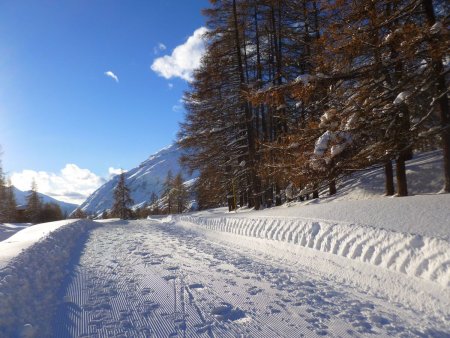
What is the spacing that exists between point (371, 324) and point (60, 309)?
4036mm

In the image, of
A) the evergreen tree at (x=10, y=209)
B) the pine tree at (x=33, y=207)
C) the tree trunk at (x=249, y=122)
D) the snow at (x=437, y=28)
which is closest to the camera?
the snow at (x=437, y=28)

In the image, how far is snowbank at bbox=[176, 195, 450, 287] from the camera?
16.9 feet

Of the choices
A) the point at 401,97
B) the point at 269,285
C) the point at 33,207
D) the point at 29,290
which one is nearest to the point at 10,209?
the point at 33,207

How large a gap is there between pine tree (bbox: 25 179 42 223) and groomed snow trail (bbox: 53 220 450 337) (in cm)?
6408

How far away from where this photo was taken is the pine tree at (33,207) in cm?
6372

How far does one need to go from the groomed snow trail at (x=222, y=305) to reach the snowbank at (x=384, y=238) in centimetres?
74

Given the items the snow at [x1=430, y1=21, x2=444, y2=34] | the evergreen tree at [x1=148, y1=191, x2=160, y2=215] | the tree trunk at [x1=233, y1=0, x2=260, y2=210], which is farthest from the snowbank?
the evergreen tree at [x1=148, y1=191, x2=160, y2=215]

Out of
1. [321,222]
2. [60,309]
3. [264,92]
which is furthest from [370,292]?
[264,92]

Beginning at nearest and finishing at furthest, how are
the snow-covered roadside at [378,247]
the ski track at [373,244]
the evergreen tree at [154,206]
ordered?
the snow-covered roadside at [378,247], the ski track at [373,244], the evergreen tree at [154,206]

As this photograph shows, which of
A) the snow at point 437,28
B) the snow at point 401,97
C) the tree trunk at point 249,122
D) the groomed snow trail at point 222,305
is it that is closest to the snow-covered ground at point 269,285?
the groomed snow trail at point 222,305

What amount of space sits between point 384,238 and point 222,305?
10.3ft

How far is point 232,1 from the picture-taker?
20.0 metres

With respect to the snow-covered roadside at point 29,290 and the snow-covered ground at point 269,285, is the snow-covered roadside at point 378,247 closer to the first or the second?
the snow-covered ground at point 269,285

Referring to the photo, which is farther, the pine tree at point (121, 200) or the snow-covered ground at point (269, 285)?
the pine tree at point (121, 200)
